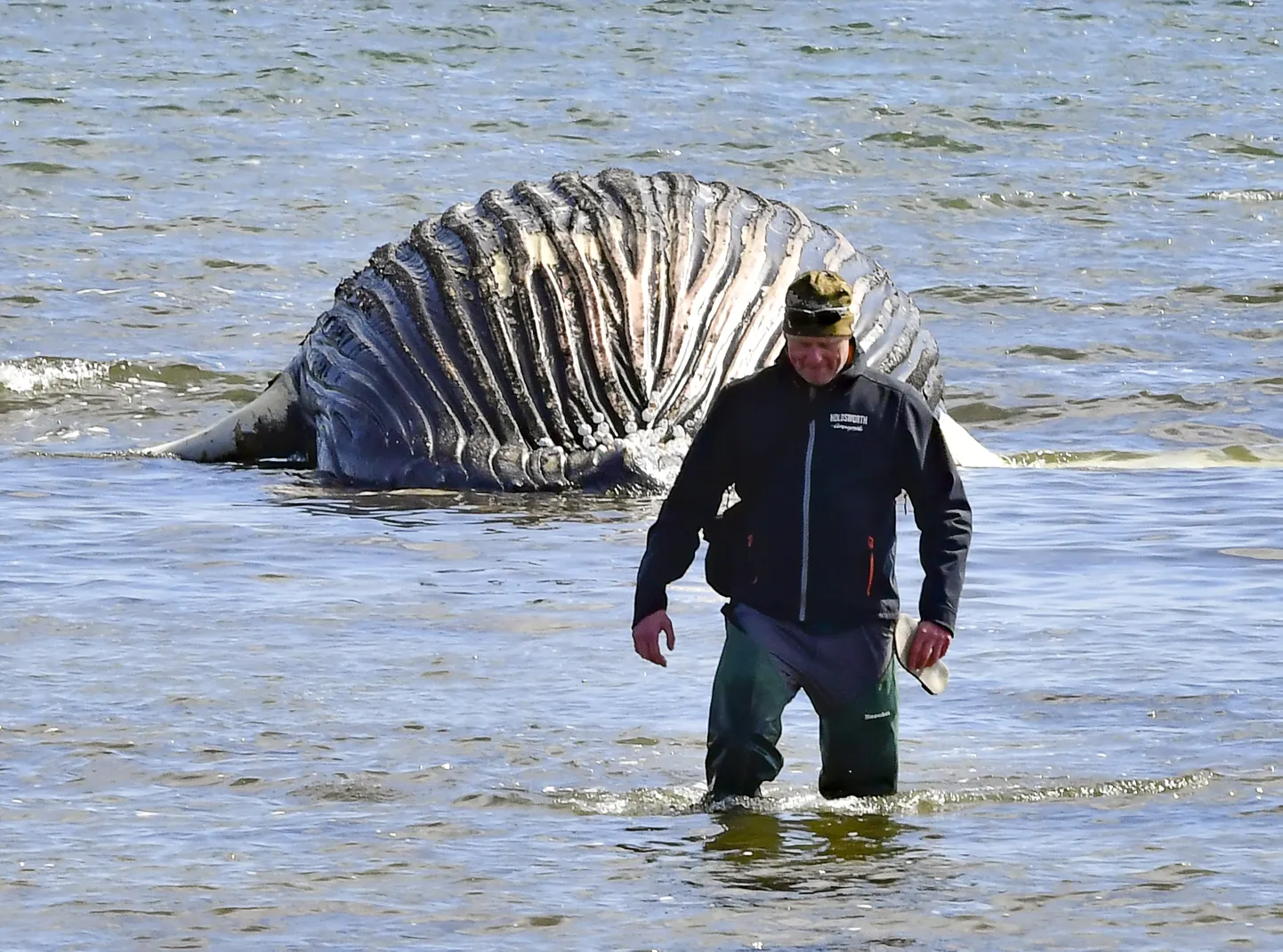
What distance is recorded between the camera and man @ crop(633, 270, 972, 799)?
6.38 m

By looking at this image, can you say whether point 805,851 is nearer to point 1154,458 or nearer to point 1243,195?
point 1154,458

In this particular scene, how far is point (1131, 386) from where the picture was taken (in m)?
14.7

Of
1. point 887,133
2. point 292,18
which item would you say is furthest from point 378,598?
point 292,18

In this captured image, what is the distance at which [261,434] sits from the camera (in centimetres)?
1213

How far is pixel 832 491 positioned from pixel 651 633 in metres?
0.57

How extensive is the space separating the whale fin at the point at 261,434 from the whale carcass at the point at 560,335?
0.45 ft

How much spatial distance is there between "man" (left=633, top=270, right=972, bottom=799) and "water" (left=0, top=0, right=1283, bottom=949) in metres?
0.23

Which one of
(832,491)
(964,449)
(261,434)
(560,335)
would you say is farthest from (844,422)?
(261,434)

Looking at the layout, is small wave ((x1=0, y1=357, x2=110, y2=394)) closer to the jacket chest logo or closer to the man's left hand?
the jacket chest logo

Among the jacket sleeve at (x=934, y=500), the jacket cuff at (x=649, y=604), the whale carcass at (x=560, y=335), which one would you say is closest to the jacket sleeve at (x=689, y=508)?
the jacket cuff at (x=649, y=604)

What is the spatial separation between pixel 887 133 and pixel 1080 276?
638 cm

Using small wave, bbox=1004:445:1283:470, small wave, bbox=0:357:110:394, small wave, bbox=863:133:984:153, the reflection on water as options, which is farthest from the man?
small wave, bbox=863:133:984:153

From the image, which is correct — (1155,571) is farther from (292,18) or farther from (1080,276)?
(292,18)

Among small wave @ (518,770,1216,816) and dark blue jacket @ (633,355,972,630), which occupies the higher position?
dark blue jacket @ (633,355,972,630)
